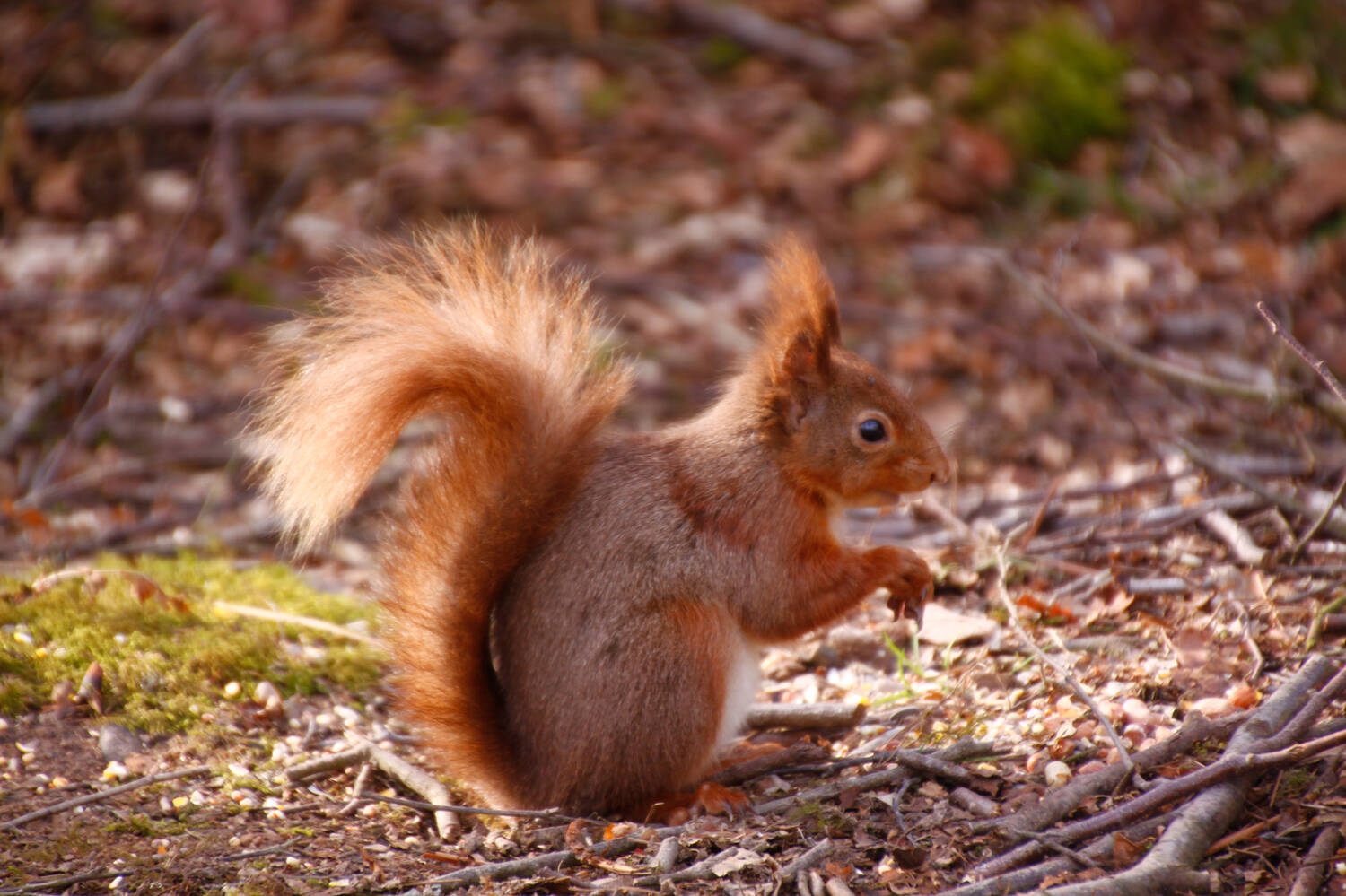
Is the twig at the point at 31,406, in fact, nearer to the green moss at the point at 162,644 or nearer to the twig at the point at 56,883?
the green moss at the point at 162,644

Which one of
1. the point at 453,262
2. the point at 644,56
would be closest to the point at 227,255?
the point at 644,56

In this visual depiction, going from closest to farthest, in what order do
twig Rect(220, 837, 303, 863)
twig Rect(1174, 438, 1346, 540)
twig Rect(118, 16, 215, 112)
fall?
1. twig Rect(220, 837, 303, 863)
2. twig Rect(1174, 438, 1346, 540)
3. twig Rect(118, 16, 215, 112)

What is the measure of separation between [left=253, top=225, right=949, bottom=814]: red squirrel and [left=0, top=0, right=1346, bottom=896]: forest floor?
0.62 ft

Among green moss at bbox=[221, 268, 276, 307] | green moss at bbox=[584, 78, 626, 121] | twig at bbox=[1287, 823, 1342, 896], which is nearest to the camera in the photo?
twig at bbox=[1287, 823, 1342, 896]

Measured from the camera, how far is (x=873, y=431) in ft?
8.90

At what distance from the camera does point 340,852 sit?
2.32m

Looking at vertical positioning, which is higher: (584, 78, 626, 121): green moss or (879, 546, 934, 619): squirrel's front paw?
(584, 78, 626, 121): green moss

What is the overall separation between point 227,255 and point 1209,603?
4.26 metres

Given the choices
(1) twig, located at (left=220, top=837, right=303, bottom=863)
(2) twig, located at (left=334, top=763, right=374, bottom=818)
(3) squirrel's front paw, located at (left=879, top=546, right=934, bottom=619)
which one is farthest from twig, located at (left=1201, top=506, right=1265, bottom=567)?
(1) twig, located at (left=220, top=837, right=303, bottom=863)

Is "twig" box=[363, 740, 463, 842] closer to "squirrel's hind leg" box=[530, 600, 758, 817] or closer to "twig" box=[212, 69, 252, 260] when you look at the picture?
"squirrel's hind leg" box=[530, 600, 758, 817]

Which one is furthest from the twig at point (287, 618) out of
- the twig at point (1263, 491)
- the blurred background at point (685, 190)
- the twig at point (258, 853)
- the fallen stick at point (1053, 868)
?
the twig at point (1263, 491)

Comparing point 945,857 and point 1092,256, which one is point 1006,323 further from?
point 945,857

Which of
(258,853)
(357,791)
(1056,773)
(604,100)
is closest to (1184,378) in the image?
(1056,773)

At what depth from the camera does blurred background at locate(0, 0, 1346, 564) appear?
471 centimetres
